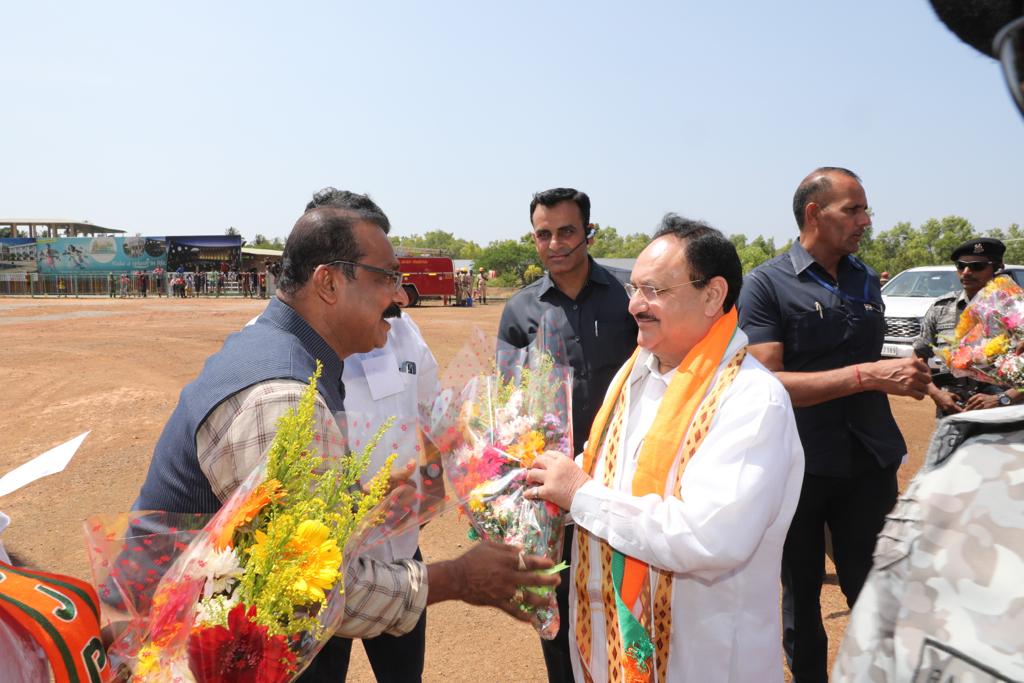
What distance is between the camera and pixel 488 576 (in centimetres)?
222

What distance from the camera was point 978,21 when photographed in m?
1.04

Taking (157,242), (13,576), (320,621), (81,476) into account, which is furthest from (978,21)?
(157,242)

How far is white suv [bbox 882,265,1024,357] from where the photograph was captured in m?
11.7

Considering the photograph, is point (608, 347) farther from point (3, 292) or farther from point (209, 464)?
point (3, 292)

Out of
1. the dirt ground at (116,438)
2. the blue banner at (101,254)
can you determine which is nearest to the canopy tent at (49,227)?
the blue banner at (101,254)

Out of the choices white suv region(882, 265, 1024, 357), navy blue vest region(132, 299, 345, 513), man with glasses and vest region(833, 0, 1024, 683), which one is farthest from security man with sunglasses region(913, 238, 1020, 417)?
white suv region(882, 265, 1024, 357)

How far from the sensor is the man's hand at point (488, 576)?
2135 mm

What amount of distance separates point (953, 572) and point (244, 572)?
134 centimetres

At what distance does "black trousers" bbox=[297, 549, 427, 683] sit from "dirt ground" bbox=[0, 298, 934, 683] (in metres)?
0.95

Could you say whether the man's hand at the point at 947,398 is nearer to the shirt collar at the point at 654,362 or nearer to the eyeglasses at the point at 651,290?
the shirt collar at the point at 654,362

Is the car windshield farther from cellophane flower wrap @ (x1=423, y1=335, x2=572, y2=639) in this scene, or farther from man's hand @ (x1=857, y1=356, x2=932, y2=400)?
cellophane flower wrap @ (x1=423, y1=335, x2=572, y2=639)

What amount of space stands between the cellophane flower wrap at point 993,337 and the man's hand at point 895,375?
78cm

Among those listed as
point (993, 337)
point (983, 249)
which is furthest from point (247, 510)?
point (983, 249)

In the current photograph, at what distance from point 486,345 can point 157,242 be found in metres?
46.6
